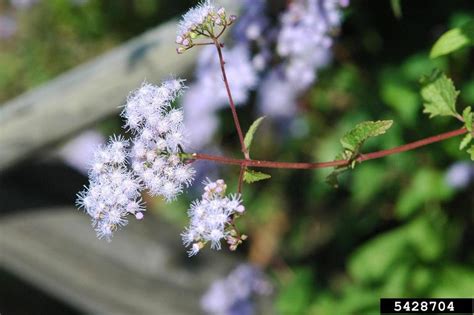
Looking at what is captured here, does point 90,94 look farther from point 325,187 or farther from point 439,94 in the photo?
point 439,94

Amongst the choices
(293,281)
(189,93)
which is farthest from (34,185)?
(293,281)

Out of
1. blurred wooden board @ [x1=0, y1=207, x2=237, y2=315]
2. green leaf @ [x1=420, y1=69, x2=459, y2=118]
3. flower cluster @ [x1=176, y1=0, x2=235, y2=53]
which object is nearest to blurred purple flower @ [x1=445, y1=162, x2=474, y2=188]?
blurred wooden board @ [x1=0, y1=207, x2=237, y2=315]

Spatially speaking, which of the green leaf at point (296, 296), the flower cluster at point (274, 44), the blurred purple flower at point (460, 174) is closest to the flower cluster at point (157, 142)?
the flower cluster at point (274, 44)

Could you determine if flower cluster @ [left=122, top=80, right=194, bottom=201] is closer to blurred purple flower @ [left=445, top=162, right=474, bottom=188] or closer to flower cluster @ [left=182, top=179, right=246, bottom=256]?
flower cluster @ [left=182, top=179, right=246, bottom=256]

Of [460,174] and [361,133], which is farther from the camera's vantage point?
[460,174]

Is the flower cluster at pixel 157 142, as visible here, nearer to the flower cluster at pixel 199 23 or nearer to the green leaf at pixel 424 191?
the flower cluster at pixel 199 23

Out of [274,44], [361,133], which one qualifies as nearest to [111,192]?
[361,133]
